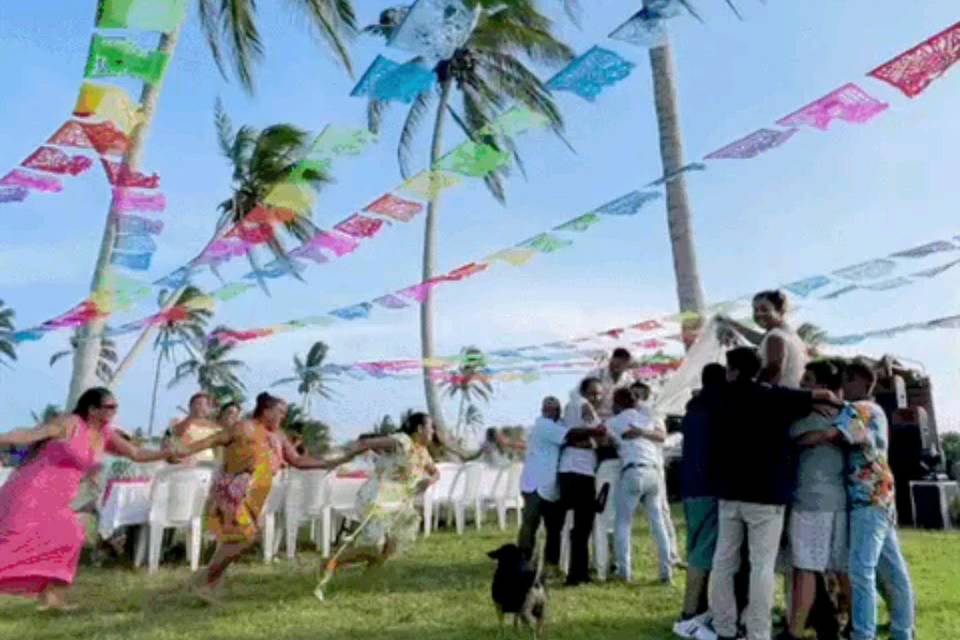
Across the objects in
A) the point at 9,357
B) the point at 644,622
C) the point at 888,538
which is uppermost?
the point at 9,357

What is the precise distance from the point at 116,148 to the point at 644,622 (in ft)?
21.5

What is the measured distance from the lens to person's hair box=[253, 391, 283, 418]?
6293 mm

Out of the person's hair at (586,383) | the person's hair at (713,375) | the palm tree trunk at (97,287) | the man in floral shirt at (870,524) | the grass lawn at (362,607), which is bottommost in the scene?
the grass lawn at (362,607)

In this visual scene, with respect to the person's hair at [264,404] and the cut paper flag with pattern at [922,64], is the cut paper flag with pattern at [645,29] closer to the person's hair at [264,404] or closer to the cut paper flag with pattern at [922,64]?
the cut paper flag with pattern at [922,64]

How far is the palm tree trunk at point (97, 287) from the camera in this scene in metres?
10.6

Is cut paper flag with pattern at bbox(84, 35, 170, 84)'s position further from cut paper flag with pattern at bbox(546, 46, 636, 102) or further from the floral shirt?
the floral shirt

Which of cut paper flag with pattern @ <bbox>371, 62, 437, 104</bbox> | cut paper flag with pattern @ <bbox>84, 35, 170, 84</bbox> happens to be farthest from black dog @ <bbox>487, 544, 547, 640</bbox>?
cut paper flag with pattern @ <bbox>84, 35, 170, 84</bbox>

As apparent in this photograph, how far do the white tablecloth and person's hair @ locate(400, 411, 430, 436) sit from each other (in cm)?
245

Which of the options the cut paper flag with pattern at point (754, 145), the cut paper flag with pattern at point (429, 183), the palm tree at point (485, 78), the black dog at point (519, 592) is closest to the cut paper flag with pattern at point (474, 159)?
the cut paper flag with pattern at point (429, 183)

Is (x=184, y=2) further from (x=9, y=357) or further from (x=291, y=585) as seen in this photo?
(x=9, y=357)

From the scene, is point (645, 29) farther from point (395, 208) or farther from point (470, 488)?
point (470, 488)

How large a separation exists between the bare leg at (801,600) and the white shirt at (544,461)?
2.36 m

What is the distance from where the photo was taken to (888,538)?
176 inches

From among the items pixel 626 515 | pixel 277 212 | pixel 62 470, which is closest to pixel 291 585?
pixel 62 470
